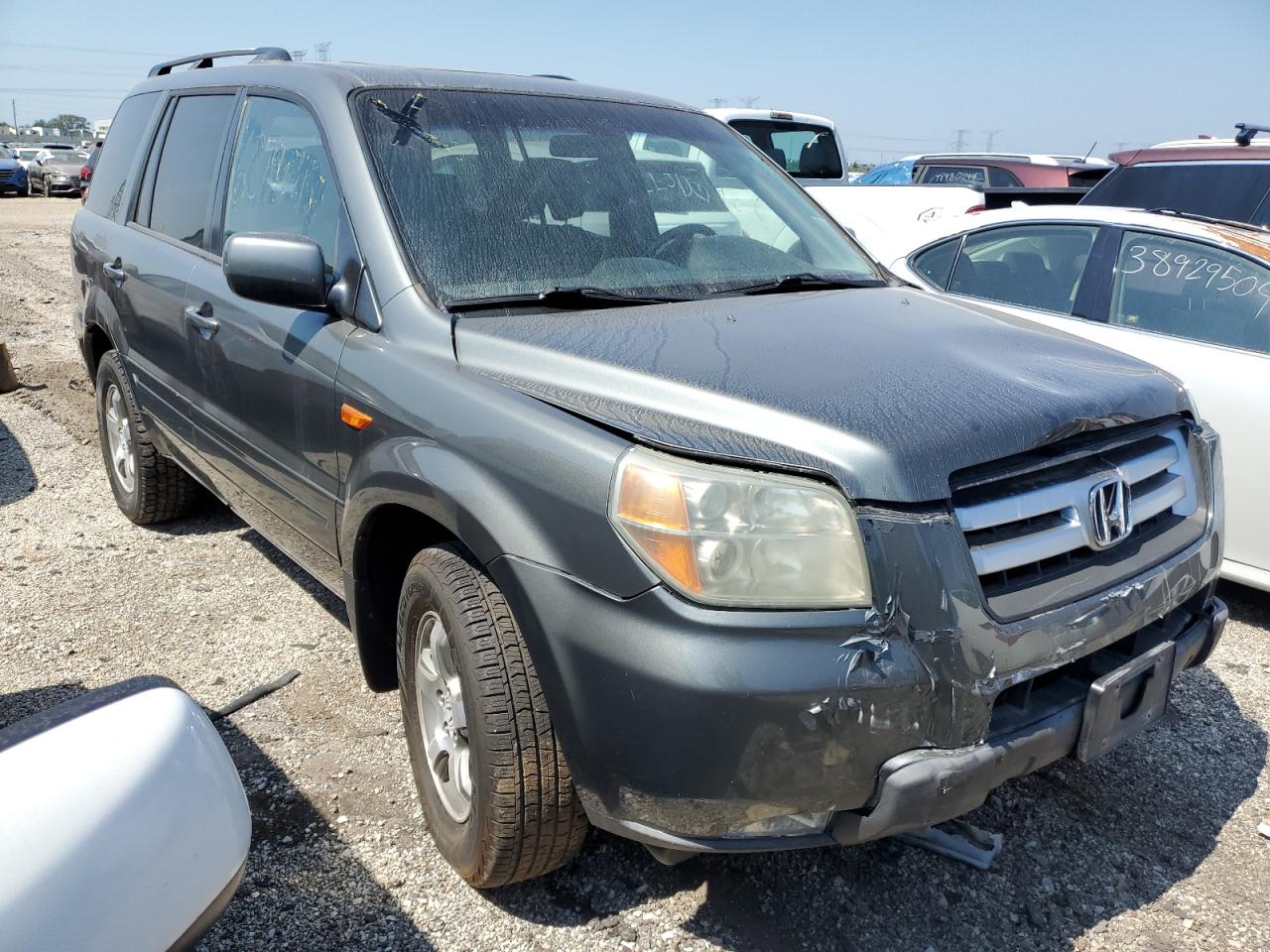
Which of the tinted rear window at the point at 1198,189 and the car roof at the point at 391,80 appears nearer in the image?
the car roof at the point at 391,80

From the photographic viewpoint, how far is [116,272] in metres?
4.21

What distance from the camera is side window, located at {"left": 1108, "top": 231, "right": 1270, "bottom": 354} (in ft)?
13.5

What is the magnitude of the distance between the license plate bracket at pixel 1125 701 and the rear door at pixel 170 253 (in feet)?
9.83

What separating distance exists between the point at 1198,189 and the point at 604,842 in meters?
5.15

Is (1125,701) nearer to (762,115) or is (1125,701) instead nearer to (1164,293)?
(1164,293)

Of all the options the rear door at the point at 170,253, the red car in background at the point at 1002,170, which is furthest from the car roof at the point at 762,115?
the rear door at the point at 170,253

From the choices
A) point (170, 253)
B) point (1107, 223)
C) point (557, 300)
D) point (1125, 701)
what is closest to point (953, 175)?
point (1107, 223)

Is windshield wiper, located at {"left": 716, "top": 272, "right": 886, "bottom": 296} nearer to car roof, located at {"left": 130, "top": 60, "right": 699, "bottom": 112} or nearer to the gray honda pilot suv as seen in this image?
the gray honda pilot suv

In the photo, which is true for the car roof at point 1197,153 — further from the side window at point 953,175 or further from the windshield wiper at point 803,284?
the side window at point 953,175

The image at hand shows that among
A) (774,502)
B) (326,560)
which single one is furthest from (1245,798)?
(326,560)

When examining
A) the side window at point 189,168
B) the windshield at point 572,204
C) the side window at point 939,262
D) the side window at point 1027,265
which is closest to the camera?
the windshield at point 572,204

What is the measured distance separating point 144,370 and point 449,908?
2.71m

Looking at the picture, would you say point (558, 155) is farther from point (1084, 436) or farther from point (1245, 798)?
point (1245, 798)

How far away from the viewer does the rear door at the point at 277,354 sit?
9.07 feet
